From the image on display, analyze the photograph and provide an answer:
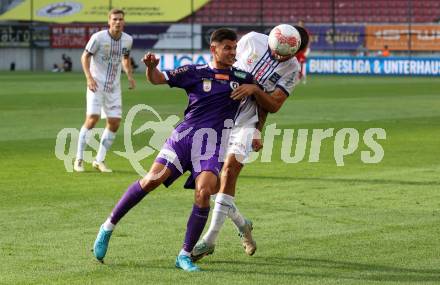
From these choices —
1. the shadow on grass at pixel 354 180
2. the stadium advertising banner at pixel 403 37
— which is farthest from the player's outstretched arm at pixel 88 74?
the stadium advertising banner at pixel 403 37

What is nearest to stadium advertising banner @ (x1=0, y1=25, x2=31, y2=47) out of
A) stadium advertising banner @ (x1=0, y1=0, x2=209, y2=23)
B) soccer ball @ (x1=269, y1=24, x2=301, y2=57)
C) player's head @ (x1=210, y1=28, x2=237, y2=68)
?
stadium advertising banner @ (x1=0, y1=0, x2=209, y2=23)

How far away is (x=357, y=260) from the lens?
897cm

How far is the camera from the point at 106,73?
16031 mm

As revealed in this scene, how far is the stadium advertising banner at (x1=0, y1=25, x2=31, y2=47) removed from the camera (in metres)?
53.4

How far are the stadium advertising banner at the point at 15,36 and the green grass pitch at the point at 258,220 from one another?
3300 centimetres

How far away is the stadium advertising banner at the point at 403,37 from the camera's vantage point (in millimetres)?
48781

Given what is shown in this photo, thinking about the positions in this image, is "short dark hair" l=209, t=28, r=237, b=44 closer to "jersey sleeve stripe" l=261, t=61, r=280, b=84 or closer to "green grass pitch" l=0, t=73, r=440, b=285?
"jersey sleeve stripe" l=261, t=61, r=280, b=84

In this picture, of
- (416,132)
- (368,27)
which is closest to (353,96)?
(416,132)

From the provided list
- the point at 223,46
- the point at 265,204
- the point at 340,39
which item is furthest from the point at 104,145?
the point at 340,39

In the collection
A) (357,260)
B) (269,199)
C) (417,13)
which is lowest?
(417,13)

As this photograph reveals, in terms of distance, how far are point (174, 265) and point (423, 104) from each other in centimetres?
2051

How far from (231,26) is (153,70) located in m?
44.8

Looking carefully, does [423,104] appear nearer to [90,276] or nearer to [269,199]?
[269,199]

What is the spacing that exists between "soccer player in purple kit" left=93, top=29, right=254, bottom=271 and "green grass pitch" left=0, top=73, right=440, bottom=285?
0.40 m
